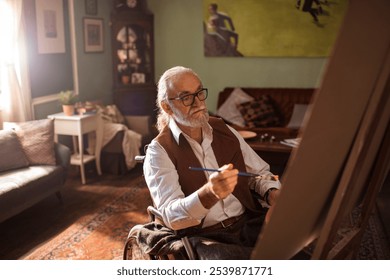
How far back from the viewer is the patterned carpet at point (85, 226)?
9.05 ft

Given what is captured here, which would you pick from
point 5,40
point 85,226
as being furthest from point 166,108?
point 5,40

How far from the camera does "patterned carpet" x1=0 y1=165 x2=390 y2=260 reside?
2760 mm

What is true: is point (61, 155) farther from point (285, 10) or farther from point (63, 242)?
point (285, 10)

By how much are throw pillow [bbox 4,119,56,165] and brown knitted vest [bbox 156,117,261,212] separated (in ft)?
6.90

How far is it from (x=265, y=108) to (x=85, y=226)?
269cm

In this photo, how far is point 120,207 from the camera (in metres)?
3.57

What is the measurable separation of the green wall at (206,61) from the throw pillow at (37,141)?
2616 millimetres

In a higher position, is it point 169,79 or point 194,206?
point 169,79

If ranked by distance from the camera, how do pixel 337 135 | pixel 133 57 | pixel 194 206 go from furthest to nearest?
pixel 133 57 → pixel 194 206 → pixel 337 135

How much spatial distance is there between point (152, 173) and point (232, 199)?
355mm

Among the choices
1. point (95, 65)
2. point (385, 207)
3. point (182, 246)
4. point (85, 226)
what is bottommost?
point (85, 226)

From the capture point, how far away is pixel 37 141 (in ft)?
11.4

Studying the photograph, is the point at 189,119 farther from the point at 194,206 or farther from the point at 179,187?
the point at 194,206
